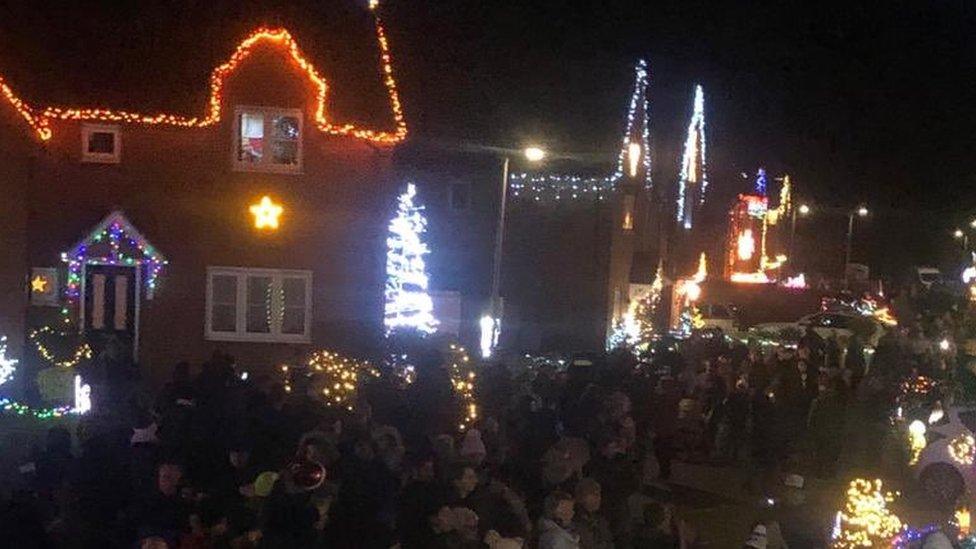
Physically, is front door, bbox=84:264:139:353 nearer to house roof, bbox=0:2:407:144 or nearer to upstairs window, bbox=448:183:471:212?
house roof, bbox=0:2:407:144

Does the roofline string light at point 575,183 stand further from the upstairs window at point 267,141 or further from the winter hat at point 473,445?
the winter hat at point 473,445

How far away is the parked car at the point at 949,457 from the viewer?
51.8ft

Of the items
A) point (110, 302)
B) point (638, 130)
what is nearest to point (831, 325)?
point (638, 130)

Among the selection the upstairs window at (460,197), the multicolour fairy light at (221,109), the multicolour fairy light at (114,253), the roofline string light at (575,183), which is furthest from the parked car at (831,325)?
the multicolour fairy light at (114,253)

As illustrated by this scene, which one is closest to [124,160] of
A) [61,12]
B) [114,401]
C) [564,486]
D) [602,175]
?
[61,12]

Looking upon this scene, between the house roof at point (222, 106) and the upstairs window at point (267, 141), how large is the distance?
488mm

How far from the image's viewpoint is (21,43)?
80.1 ft

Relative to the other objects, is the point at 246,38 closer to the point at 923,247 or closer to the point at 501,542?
the point at 501,542

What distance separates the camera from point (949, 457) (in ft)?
52.7

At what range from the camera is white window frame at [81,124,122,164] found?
75.8 ft

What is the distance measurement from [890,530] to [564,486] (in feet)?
12.2

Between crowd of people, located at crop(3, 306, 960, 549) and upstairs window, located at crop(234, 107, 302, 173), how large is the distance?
331 inches

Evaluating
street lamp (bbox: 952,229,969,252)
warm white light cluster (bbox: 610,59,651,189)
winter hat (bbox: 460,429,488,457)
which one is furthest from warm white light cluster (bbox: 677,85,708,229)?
street lamp (bbox: 952,229,969,252)

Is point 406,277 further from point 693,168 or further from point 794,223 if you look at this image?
point 794,223
